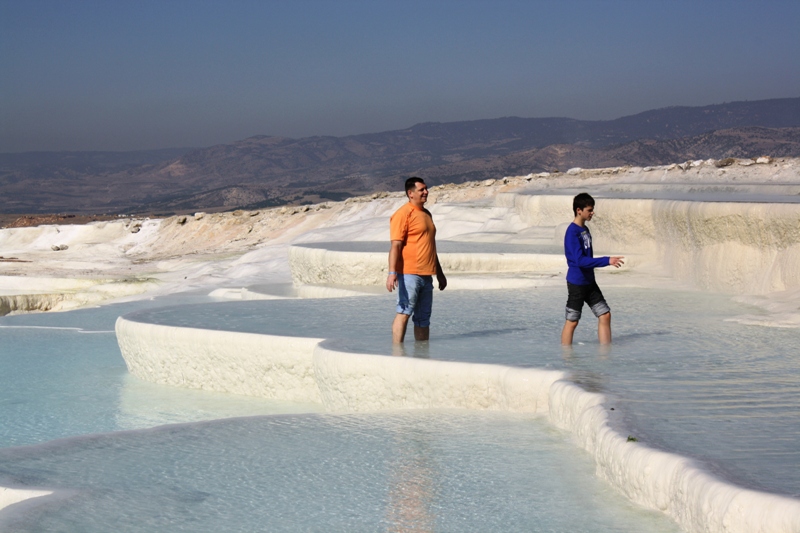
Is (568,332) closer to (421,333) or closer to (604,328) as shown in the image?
(604,328)

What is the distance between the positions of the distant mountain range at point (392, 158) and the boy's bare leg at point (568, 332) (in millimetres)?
67794

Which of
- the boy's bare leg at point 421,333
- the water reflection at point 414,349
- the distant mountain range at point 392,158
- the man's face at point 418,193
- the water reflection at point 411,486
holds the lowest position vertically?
the water reflection at point 411,486

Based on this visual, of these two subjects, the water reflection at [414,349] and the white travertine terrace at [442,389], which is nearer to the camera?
the white travertine terrace at [442,389]

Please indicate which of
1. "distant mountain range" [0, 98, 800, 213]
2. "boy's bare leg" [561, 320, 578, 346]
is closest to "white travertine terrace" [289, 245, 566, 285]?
"boy's bare leg" [561, 320, 578, 346]

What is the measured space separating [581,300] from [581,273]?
0.14 meters

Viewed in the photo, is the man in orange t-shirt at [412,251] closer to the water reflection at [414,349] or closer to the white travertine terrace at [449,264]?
the water reflection at [414,349]

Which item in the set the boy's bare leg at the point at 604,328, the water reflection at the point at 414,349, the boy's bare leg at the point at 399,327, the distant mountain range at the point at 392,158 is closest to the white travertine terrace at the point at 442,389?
the water reflection at the point at 414,349

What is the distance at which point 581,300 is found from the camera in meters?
5.24

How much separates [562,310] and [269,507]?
3.88 m

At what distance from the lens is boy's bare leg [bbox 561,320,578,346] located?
527cm

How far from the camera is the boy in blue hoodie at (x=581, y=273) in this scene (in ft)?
16.9

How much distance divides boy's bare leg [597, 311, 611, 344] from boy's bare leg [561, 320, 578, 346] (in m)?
0.15

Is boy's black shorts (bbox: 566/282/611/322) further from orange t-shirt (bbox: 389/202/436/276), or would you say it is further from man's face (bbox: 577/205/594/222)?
orange t-shirt (bbox: 389/202/436/276)

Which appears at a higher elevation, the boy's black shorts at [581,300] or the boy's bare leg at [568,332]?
the boy's black shorts at [581,300]
